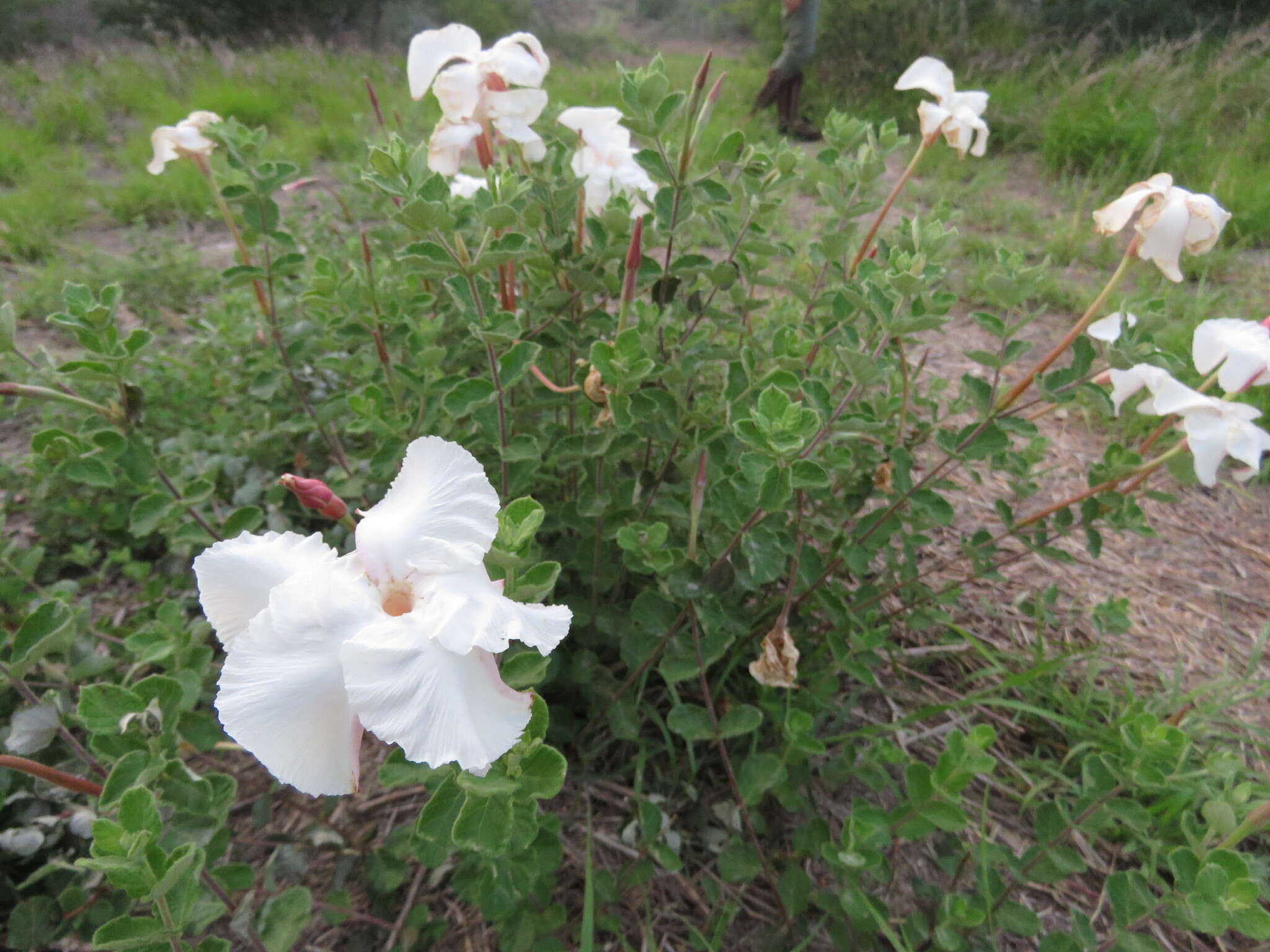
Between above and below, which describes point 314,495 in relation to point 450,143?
below

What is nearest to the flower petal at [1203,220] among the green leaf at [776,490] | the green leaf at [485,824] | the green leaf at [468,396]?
the green leaf at [776,490]

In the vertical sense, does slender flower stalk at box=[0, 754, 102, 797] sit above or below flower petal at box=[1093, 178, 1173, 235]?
below

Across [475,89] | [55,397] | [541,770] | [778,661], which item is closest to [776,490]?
[778,661]

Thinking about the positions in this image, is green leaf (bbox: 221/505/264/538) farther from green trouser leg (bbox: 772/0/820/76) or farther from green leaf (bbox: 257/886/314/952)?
green trouser leg (bbox: 772/0/820/76)

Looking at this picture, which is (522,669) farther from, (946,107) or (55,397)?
(946,107)

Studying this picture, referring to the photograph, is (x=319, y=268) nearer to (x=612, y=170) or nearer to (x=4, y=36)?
(x=612, y=170)

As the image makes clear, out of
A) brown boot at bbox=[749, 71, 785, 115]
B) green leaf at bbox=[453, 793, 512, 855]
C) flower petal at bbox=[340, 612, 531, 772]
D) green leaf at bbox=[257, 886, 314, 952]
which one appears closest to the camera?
flower petal at bbox=[340, 612, 531, 772]

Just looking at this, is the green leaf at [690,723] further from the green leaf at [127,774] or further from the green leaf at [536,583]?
the green leaf at [127,774]

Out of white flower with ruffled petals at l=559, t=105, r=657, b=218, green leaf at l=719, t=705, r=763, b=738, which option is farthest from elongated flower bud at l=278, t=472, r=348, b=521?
white flower with ruffled petals at l=559, t=105, r=657, b=218

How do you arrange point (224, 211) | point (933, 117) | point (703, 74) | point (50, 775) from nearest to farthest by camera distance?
point (50, 775) → point (703, 74) → point (933, 117) → point (224, 211)
